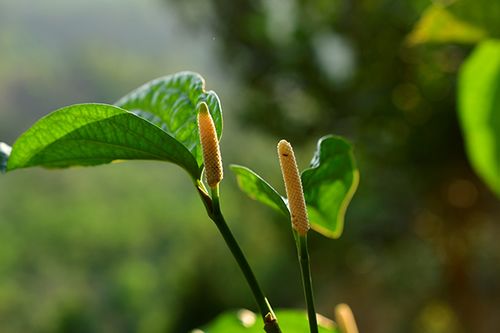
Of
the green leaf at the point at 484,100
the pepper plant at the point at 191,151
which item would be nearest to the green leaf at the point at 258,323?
the pepper plant at the point at 191,151

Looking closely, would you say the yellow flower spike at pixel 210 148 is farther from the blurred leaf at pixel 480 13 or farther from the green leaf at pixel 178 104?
the blurred leaf at pixel 480 13


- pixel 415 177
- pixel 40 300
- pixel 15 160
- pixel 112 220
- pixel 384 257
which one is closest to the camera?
pixel 15 160

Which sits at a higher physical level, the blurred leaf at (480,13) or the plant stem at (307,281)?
the blurred leaf at (480,13)

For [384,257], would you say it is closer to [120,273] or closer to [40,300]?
[120,273]

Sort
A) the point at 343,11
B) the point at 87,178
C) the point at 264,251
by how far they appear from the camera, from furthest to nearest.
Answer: the point at 87,178, the point at 264,251, the point at 343,11

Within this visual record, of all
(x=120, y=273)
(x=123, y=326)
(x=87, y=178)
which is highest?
(x=87, y=178)

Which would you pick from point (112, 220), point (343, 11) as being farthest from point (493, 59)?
point (112, 220)

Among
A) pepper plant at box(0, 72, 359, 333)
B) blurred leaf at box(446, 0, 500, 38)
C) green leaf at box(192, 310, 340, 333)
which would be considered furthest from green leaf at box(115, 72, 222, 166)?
blurred leaf at box(446, 0, 500, 38)
